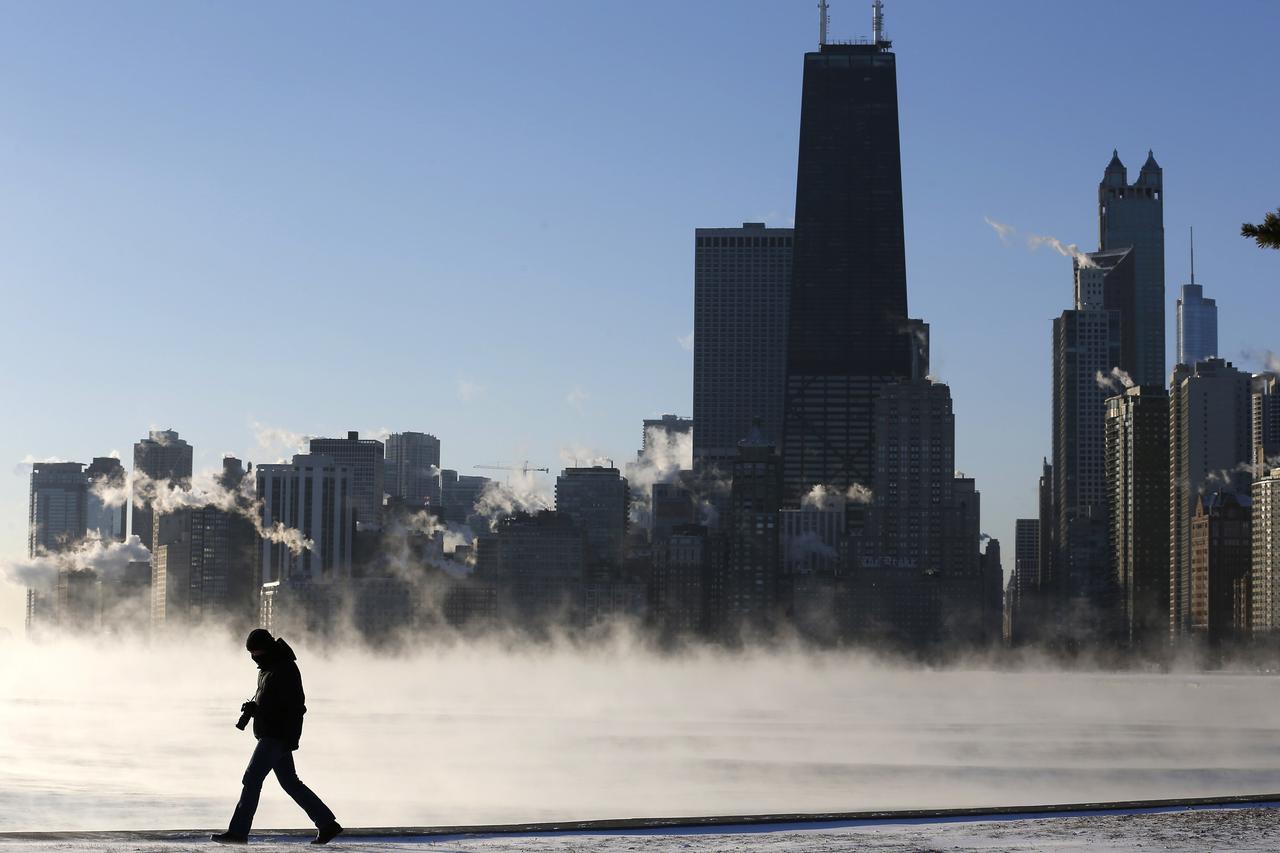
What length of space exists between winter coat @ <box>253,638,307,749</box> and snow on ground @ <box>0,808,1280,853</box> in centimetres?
137

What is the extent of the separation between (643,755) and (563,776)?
56.7 feet

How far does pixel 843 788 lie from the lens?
2339 inches

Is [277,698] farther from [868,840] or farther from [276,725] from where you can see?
[868,840]

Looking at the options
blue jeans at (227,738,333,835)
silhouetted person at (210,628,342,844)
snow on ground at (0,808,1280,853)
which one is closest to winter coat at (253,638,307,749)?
silhouetted person at (210,628,342,844)

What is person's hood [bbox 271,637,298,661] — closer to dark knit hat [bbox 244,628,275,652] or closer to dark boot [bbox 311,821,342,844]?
dark knit hat [bbox 244,628,275,652]

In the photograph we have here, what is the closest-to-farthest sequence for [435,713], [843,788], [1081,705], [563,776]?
[843,788], [563,776], [435,713], [1081,705]

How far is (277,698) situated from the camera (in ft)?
79.0

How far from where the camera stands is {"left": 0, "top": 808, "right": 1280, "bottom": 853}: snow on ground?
75.3 ft

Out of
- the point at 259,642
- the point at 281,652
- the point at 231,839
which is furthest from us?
the point at 281,652

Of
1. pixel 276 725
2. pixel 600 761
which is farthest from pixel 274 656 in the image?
pixel 600 761

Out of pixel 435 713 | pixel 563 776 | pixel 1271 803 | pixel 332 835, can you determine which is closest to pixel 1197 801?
pixel 1271 803

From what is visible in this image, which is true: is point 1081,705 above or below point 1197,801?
below

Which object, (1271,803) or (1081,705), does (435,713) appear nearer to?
(1081,705)

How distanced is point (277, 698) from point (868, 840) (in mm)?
7477
